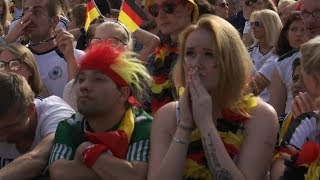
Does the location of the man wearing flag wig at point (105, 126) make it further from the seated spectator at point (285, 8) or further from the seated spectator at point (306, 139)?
A: the seated spectator at point (285, 8)

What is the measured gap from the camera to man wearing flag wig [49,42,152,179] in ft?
12.0

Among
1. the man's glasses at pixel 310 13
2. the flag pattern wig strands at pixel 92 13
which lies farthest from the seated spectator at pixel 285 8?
the man's glasses at pixel 310 13

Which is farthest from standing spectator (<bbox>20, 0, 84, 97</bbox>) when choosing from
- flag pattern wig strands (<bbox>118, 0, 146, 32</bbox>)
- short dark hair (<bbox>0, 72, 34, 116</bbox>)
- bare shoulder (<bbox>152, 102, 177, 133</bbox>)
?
bare shoulder (<bbox>152, 102, 177, 133</bbox>)

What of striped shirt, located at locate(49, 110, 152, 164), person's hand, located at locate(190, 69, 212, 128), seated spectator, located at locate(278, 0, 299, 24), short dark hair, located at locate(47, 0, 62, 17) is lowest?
seated spectator, located at locate(278, 0, 299, 24)

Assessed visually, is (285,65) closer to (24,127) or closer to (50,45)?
(50,45)

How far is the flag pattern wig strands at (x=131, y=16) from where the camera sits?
19.8 ft

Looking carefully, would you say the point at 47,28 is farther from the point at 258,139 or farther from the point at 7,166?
the point at 258,139

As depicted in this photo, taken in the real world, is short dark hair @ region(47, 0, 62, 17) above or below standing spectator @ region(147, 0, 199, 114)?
below

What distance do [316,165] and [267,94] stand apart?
2.77m

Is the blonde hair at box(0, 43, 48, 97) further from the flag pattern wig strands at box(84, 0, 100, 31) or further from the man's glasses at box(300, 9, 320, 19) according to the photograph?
the flag pattern wig strands at box(84, 0, 100, 31)

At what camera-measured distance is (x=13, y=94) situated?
3.85 metres

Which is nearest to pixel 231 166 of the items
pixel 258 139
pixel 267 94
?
pixel 258 139

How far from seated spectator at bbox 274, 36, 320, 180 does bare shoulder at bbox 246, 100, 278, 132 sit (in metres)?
0.12

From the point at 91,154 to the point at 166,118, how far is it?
0.42 meters
